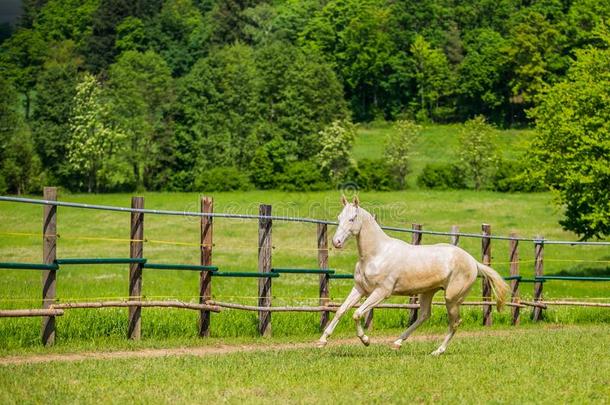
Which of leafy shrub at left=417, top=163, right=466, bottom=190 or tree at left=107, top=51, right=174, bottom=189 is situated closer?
leafy shrub at left=417, top=163, right=466, bottom=190

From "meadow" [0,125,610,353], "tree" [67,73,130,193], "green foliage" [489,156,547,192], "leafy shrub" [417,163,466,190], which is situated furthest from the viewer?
"tree" [67,73,130,193]

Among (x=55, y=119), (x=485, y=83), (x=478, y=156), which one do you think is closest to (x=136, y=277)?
(x=478, y=156)

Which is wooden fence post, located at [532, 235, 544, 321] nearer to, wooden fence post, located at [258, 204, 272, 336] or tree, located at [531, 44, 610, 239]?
wooden fence post, located at [258, 204, 272, 336]

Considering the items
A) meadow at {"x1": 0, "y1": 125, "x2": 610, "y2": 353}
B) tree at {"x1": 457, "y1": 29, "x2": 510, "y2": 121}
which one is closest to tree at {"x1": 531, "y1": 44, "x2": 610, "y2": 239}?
meadow at {"x1": 0, "y1": 125, "x2": 610, "y2": 353}

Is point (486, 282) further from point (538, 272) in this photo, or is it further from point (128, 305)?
point (128, 305)

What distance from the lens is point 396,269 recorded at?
14.0 m

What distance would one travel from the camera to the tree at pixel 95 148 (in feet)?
275

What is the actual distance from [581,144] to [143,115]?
5923 cm

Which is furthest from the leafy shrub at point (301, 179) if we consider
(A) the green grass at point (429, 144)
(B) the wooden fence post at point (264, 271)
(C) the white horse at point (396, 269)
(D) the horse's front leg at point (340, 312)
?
(D) the horse's front leg at point (340, 312)

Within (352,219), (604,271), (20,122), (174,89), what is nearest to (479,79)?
(174,89)

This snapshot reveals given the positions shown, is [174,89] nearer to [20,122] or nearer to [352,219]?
[20,122]

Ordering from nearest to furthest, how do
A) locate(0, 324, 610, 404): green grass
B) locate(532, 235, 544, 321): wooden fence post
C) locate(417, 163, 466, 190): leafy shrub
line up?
locate(0, 324, 610, 404): green grass, locate(532, 235, 544, 321): wooden fence post, locate(417, 163, 466, 190): leafy shrub

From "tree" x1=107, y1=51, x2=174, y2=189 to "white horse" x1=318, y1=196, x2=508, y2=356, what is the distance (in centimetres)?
7113

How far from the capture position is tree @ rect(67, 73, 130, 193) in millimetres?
83688
